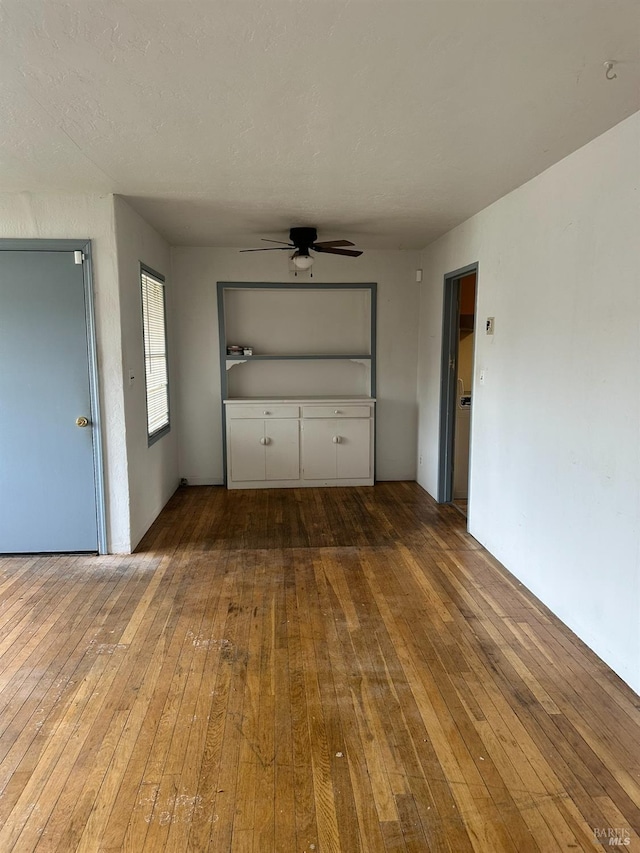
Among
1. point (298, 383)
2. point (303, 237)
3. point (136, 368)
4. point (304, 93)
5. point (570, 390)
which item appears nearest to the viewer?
point (304, 93)

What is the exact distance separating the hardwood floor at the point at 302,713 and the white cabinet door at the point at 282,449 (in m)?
1.89

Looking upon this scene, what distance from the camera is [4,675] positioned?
238 centimetres

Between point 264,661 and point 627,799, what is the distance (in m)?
1.47

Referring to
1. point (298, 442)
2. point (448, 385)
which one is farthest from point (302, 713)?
point (298, 442)

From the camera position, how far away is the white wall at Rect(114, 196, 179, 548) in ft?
12.0

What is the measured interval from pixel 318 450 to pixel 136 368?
6.99 feet

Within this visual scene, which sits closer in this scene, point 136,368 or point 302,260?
point 136,368

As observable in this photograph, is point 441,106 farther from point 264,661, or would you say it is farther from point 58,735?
point 58,735

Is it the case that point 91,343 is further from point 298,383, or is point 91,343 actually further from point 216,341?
point 298,383

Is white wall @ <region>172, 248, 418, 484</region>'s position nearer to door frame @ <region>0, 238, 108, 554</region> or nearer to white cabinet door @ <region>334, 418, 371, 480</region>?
white cabinet door @ <region>334, 418, 371, 480</region>

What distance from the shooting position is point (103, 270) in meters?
3.52

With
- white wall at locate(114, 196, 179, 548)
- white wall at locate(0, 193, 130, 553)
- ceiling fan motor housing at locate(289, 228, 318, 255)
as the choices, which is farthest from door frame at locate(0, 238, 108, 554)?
ceiling fan motor housing at locate(289, 228, 318, 255)

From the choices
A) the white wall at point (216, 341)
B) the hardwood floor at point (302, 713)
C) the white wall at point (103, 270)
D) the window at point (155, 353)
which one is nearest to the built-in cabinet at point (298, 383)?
the white wall at point (216, 341)

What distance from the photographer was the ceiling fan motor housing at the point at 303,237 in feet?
14.6
